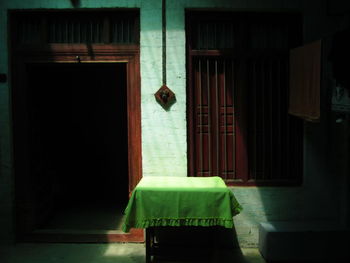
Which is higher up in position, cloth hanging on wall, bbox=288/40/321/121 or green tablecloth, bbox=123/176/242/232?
cloth hanging on wall, bbox=288/40/321/121

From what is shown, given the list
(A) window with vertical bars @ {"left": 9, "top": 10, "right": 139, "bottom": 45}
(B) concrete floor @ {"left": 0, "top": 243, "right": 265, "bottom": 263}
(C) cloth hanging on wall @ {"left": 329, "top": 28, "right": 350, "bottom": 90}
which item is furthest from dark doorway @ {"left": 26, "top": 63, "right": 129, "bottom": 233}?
(C) cloth hanging on wall @ {"left": 329, "top": 28, "right": 350, "bottom": 90}

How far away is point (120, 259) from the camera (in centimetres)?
738

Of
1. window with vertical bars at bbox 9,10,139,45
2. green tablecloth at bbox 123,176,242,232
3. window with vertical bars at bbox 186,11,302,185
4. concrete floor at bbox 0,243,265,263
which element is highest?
window with vertical bars at bbox 9,10,139,45

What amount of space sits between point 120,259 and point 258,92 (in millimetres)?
3522

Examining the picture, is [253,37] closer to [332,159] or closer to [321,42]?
[321,42]

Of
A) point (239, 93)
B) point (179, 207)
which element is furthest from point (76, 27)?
point (179, 207)

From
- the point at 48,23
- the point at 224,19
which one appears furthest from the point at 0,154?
the point at 224,19

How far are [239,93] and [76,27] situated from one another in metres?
2.96

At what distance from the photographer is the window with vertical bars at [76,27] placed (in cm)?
797

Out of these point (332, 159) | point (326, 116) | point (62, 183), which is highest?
point (326, 116)

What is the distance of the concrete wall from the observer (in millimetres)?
7742

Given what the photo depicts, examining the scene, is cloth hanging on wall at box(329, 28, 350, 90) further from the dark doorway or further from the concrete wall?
the dark doorway

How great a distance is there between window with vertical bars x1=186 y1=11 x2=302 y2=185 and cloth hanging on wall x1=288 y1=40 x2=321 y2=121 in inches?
13.2

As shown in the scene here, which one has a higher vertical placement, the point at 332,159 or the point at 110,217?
the point at 332,159
